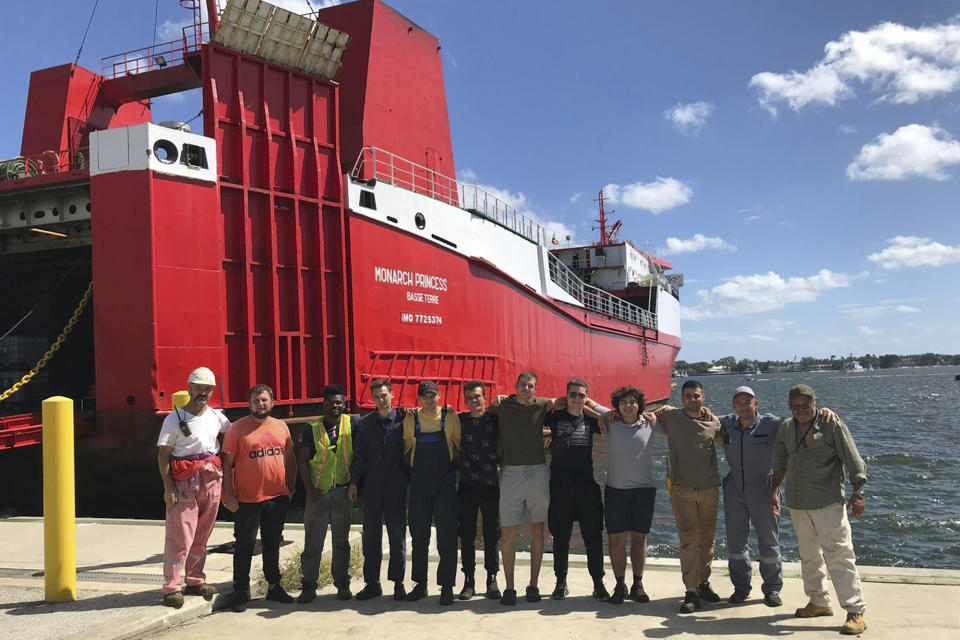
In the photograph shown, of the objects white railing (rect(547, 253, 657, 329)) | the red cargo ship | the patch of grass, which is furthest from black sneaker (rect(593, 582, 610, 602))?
white railing (rect(547, 253, 657, 329))

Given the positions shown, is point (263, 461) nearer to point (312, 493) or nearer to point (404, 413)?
point (312, 493)

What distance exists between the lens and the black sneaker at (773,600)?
461cm

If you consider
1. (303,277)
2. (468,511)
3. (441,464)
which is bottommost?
(468,511)

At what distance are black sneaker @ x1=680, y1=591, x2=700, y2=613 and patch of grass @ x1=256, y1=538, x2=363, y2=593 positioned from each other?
8.78ft

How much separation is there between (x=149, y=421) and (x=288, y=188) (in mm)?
4035

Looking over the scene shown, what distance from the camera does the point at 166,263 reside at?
29.4 feet

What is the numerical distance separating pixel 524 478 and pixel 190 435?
8.04ft

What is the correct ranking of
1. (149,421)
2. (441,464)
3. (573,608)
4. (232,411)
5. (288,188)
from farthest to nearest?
(288,188) → (232,411) → (149,421) → (441,464) → (573,608)

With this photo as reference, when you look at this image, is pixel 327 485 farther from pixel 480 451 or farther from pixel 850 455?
pixel 850 455

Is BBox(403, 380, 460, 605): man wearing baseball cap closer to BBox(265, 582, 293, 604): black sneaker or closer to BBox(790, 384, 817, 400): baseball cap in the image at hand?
BBox(265, 582, 293, 604): black sneaker

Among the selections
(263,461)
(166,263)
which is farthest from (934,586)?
(166,263)

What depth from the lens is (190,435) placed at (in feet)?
15.6

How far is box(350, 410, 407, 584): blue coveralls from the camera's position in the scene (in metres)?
5.05

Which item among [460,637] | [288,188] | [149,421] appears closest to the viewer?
[460,637]
